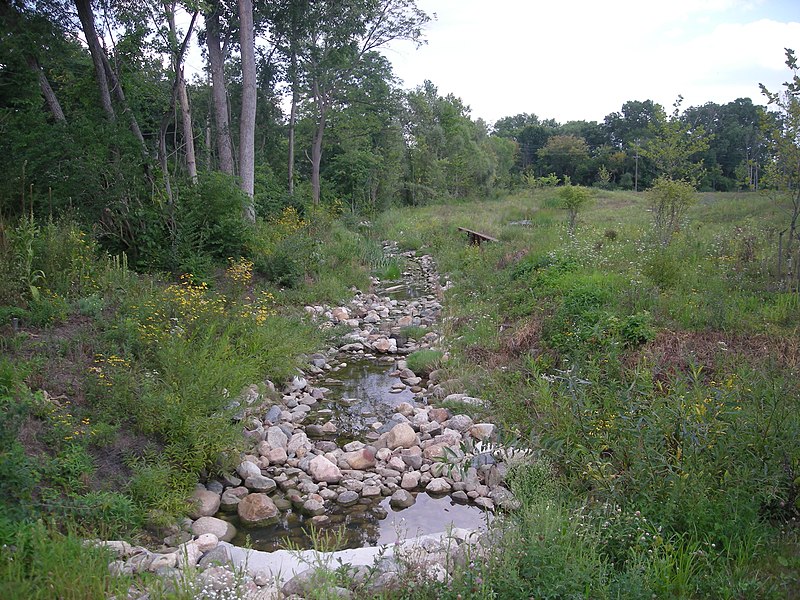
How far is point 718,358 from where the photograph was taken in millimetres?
5484

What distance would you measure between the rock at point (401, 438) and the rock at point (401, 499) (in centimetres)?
77

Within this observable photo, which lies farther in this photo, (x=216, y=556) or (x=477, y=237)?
(x=477, y=237)

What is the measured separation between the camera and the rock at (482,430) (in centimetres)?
553

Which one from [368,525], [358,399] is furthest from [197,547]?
[358,399]

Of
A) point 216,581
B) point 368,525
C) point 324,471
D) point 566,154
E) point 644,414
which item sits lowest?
point 368,525

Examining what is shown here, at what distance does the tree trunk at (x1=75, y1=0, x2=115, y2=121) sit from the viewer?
9.06 metres

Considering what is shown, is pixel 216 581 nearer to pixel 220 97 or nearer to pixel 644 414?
pixel 644 414

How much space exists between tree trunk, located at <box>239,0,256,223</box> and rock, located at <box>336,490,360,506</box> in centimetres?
849

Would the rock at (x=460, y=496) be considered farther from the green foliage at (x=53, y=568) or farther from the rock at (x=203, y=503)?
the green foliage at (x=53, y=568)

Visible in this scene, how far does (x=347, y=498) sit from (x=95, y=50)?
8.71 metres

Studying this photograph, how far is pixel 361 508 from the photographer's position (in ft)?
15.4

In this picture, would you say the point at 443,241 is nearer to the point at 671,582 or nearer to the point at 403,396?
the point at 403,396

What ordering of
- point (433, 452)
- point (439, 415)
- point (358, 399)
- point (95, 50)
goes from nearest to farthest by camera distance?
point (433, 452)
point (439, 415)
point (358, 399)
point (95, 50)

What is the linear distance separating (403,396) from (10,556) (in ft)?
15.8
